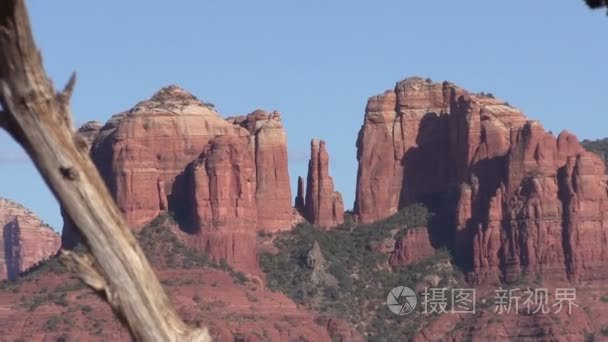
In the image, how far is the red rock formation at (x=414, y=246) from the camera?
15650cm

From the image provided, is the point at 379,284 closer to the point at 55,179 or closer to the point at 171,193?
the point at 171,193

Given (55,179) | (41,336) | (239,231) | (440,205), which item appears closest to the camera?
(55,179)

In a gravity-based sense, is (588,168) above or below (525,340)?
above

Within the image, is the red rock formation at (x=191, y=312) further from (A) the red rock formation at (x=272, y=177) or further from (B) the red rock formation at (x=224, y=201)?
(A) the red rock formation at (x=272, y=177)

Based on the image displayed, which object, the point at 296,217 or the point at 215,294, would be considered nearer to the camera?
the point at 215,294

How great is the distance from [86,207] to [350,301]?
14370 centimetres

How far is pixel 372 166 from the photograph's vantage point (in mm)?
164500

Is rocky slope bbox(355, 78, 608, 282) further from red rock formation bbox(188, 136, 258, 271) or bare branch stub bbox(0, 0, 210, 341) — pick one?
bare branch stub bbox(0, 0, 210, 341)

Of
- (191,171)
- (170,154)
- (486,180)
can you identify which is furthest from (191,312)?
(486,180)

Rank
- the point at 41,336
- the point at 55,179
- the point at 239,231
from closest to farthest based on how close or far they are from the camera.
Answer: the point at 55,179, the point at 41,336, the point at 239,231

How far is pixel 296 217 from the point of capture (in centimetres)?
15825

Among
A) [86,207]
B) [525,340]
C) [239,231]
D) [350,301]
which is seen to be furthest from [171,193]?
[86,207]

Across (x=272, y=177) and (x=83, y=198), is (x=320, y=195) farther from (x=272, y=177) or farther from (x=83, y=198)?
(x=83, y=198)

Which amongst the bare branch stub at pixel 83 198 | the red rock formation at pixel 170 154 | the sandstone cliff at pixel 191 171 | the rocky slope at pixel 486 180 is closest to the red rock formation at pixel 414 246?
the rocky slope at pixel 486 180
